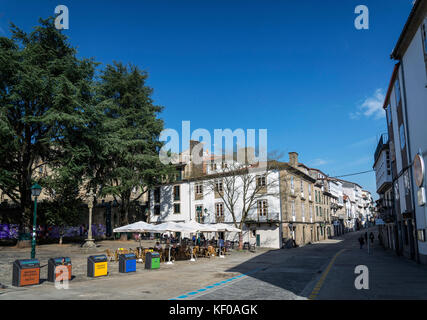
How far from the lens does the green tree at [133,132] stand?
38688mm


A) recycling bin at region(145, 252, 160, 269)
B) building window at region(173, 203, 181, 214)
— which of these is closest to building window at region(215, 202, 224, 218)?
building window at region(173, 203, 181, 214)

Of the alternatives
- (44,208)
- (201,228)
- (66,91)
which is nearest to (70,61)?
(66,91)

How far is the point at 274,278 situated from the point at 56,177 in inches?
808

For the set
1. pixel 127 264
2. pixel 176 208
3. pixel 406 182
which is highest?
pixel 406 182

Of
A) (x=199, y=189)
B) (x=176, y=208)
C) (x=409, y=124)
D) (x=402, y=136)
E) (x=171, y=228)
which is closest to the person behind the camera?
(x=409, y=124)

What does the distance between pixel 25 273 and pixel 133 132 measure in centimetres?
2734

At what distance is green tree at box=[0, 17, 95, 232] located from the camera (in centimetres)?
2670

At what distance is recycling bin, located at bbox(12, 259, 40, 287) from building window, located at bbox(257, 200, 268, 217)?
97.3 ft

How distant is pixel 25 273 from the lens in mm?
12539

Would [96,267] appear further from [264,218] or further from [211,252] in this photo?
[264,218]

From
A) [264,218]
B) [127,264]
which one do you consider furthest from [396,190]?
[127,264]
